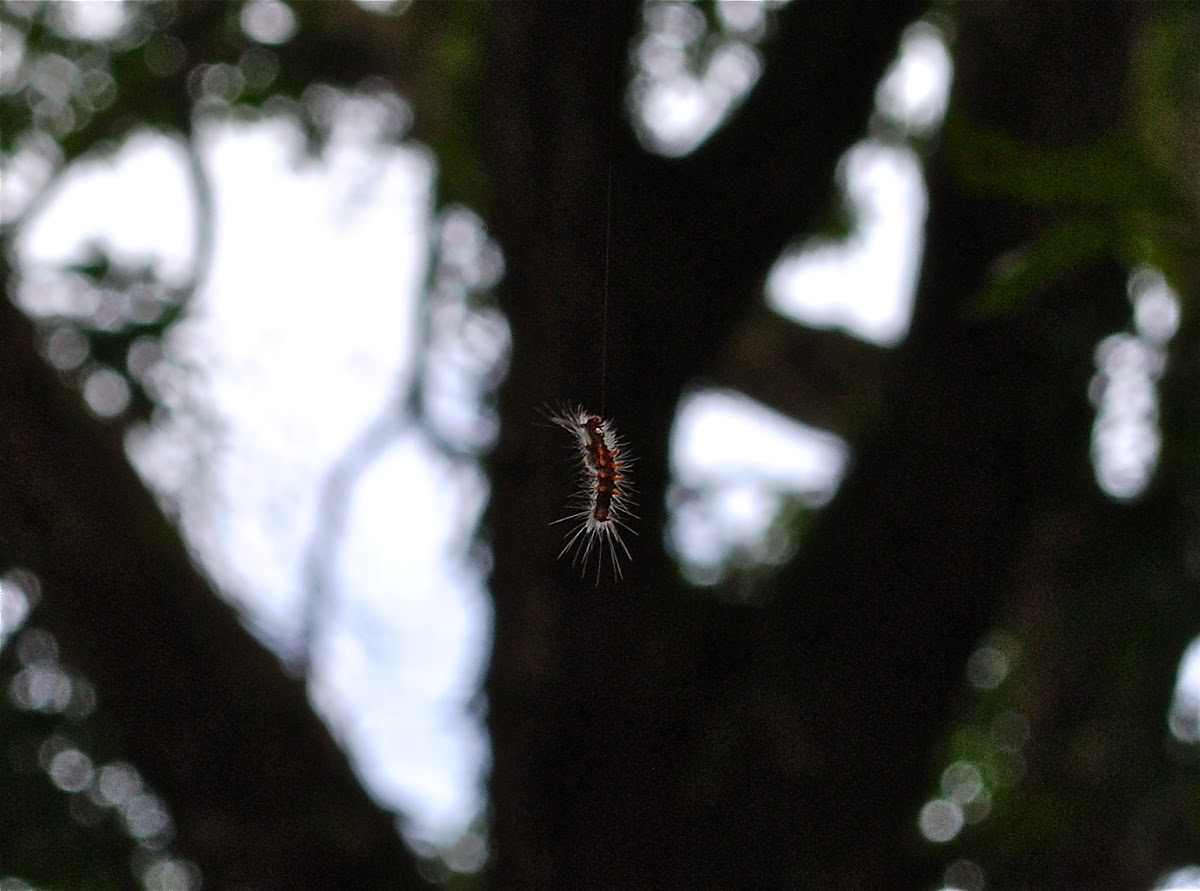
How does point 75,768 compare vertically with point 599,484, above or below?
below

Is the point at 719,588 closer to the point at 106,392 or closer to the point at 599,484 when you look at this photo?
the point at 599,484

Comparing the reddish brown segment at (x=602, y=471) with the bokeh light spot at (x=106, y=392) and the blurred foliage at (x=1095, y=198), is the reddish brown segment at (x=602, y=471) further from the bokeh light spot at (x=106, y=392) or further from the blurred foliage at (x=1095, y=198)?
the bokeh light spot at (x=106, y=392)

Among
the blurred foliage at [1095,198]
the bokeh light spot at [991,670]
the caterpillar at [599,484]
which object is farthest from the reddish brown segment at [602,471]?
the bokeh light spot at [991,670]

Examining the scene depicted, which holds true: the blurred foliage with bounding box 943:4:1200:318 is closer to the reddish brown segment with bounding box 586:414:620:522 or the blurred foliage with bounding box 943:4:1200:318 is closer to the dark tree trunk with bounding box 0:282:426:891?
the reddish brown segment with bounding box 586:414:620:522

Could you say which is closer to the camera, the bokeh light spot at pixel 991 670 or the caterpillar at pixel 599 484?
the caterpillar at pixel 599 484

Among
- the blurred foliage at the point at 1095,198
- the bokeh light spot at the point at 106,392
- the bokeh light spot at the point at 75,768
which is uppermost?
the blurred foliage at the point at 1095,198

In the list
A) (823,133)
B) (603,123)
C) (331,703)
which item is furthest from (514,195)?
(331,703)

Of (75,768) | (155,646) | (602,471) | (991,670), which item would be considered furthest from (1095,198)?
(75,768)
